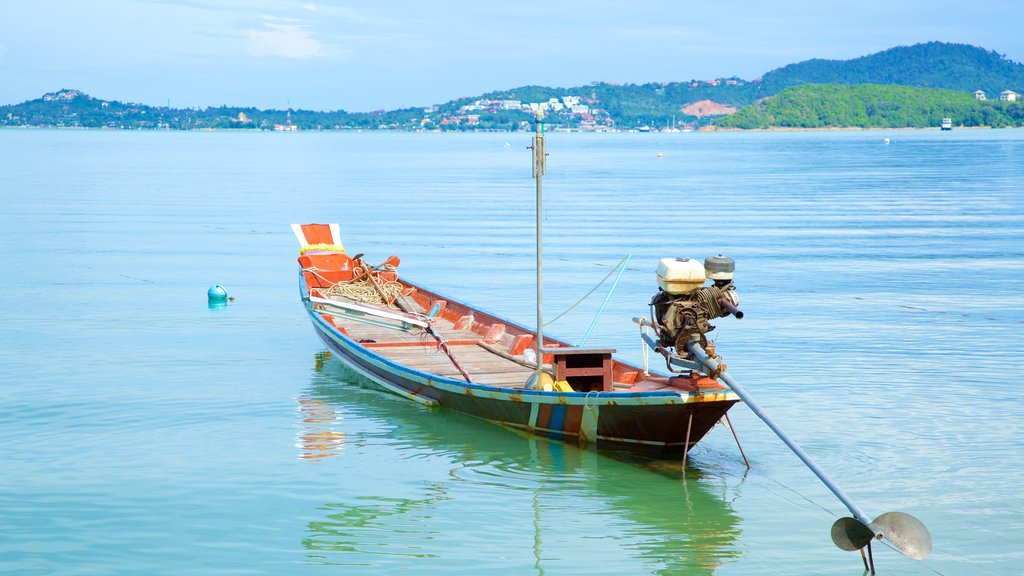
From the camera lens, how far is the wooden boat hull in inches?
499

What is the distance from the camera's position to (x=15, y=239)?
129ft

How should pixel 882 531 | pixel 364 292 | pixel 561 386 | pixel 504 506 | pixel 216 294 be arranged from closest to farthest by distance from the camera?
pixel 882 531 < pixel 504 506 < pixel 561 386 < pixel 364 292 < pixel 216 294

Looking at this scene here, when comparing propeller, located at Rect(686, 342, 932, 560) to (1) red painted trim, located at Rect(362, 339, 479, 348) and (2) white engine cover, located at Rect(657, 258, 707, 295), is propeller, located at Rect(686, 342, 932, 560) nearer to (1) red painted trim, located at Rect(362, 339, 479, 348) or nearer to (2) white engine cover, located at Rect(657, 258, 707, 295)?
(2) white engine cover, located at Rect(657, 258, 707, 295)

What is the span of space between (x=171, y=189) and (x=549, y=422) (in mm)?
58063

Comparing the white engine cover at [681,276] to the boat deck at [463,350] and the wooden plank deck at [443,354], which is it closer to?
the boat deck at [463,350]

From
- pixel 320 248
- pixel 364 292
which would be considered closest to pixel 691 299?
pixel 364 292

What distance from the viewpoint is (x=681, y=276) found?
1279cm


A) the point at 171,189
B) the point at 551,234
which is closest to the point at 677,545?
the point at 551,234

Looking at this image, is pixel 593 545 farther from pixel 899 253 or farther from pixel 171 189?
pixel 171 189

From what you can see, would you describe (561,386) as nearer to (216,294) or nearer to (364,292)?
(364,292)

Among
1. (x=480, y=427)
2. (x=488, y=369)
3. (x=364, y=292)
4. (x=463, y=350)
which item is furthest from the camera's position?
(x=364, y=292)

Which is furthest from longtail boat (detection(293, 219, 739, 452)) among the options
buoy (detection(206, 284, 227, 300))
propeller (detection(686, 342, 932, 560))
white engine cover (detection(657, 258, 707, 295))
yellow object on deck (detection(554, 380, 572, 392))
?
buoy (detection(206, 284, 227, 300))

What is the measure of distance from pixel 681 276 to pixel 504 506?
319 cm

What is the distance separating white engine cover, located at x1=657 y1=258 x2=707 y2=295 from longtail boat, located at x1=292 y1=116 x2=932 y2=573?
1 centimetres
